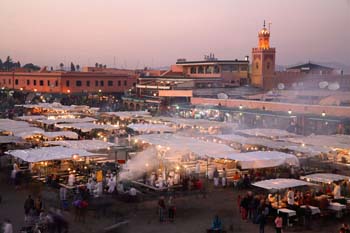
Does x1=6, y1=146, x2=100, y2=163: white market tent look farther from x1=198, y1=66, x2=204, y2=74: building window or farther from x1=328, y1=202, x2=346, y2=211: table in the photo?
x1=198, y1=66, x2=204, y2=74: building window

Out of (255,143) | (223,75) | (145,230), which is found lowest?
(145,230)

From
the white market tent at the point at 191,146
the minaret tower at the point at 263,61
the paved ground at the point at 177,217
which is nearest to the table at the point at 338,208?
the paved ground at the point at 177,217

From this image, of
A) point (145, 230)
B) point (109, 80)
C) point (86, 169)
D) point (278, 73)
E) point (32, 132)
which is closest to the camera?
point (145, 230)

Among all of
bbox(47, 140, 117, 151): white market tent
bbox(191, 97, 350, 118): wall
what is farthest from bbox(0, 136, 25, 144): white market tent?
bbox(191, 97, 350, 118): wall

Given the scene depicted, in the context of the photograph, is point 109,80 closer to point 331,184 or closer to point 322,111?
point 322,111

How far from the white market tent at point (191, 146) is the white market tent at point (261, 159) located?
812 millimetres

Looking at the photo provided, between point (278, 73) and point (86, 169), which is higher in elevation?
point (278, 73)

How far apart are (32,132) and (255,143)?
9.91 m

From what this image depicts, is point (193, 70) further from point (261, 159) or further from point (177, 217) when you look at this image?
point (177, 217)

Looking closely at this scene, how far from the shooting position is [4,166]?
59.5ft

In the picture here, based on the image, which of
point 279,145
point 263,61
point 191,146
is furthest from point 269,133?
point 263,61

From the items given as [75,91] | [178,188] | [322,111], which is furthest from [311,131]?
[75,91]

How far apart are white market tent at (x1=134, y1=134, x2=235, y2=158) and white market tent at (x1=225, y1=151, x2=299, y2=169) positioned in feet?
2.66

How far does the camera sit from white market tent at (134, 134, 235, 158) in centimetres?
1642
